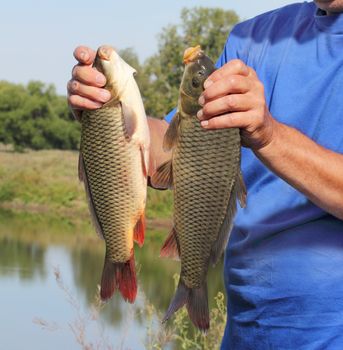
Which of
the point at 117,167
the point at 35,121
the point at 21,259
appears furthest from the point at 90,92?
the point at 35,121

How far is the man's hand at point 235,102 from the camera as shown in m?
1.91

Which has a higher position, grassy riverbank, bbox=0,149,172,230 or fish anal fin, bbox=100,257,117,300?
fish anal fin, bbox=100,257,117,300

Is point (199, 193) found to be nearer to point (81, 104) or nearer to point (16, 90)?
point (81, 104)

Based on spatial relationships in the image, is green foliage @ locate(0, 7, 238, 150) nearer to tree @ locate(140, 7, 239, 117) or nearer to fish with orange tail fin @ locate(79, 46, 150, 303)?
tree @ locate(140, 7, 239, 117)

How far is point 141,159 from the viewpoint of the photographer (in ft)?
A: 7.70

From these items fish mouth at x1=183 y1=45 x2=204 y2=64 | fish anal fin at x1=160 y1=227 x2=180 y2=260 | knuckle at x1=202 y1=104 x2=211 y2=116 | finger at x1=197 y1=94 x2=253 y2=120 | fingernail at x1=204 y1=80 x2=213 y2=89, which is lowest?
fish anal fin at x1=160 y1=227 x2=180 y2=260

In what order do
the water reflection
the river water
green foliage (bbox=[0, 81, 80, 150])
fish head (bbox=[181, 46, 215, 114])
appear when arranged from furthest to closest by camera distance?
green foliage (bbox=[0, 81, 80, 150]), the water reflection, the river water, fish head (bbox=[181, 46, 215, 114])

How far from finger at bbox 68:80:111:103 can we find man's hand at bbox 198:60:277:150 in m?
0.37

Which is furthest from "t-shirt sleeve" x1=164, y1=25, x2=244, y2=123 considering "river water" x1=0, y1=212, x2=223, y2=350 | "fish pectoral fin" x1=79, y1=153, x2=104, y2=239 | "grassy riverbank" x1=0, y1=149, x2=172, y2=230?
"grassy riverbank" x1=0, y1=149, x2=172, y2=230

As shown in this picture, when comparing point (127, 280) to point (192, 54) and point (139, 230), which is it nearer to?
point (139, 230)

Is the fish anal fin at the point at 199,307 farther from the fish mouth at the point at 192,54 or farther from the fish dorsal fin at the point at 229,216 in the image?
the fish mouth at the point at 192,54

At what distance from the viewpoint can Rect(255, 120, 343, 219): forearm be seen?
2.10 m

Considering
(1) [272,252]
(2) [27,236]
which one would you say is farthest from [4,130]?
(1) [272,252]

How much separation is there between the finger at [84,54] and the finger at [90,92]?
0.07 metres
